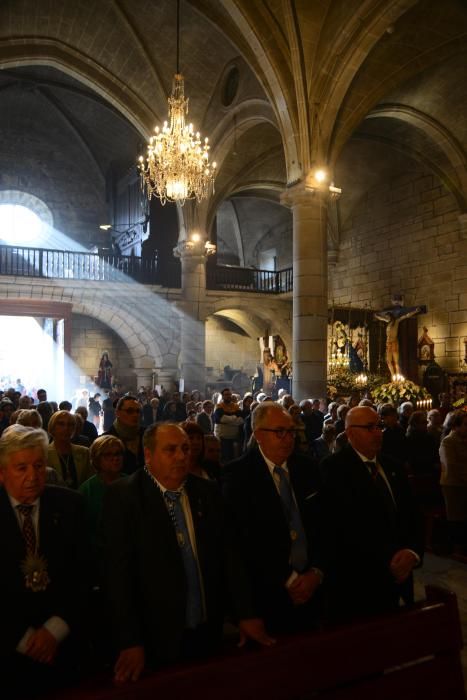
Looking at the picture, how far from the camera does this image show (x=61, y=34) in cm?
1405

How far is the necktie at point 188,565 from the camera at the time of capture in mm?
2090

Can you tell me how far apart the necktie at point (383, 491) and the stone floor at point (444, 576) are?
1.63 m

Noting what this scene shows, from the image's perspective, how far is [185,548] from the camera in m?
2.13

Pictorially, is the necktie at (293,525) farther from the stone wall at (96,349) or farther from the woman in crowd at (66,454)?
the stone wall at (96,349)

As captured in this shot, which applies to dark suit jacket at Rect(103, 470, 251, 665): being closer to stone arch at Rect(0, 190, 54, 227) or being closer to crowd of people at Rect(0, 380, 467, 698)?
crowd of people at Rect(0, 380, 467, 698)

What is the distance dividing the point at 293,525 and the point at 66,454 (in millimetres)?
2012

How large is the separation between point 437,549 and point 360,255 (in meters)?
15.9

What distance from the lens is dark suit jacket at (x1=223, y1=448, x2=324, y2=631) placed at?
252cm

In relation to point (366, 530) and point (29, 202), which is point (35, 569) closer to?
point (366, 530)

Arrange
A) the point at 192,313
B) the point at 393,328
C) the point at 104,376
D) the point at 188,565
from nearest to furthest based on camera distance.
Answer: the point at 188,565 → the point at 393,328 → the point at 192,313 → the point at 104,376

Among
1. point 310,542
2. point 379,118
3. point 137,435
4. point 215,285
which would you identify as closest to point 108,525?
point 310,542

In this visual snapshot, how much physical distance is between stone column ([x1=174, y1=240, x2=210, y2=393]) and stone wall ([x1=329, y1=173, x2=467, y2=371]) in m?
6.08

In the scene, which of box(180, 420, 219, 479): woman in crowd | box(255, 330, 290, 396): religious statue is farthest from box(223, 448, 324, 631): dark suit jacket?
box(255, 330, 290, 396): religious statue

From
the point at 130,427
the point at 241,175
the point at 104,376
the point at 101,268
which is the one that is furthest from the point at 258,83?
the point at 130,427
